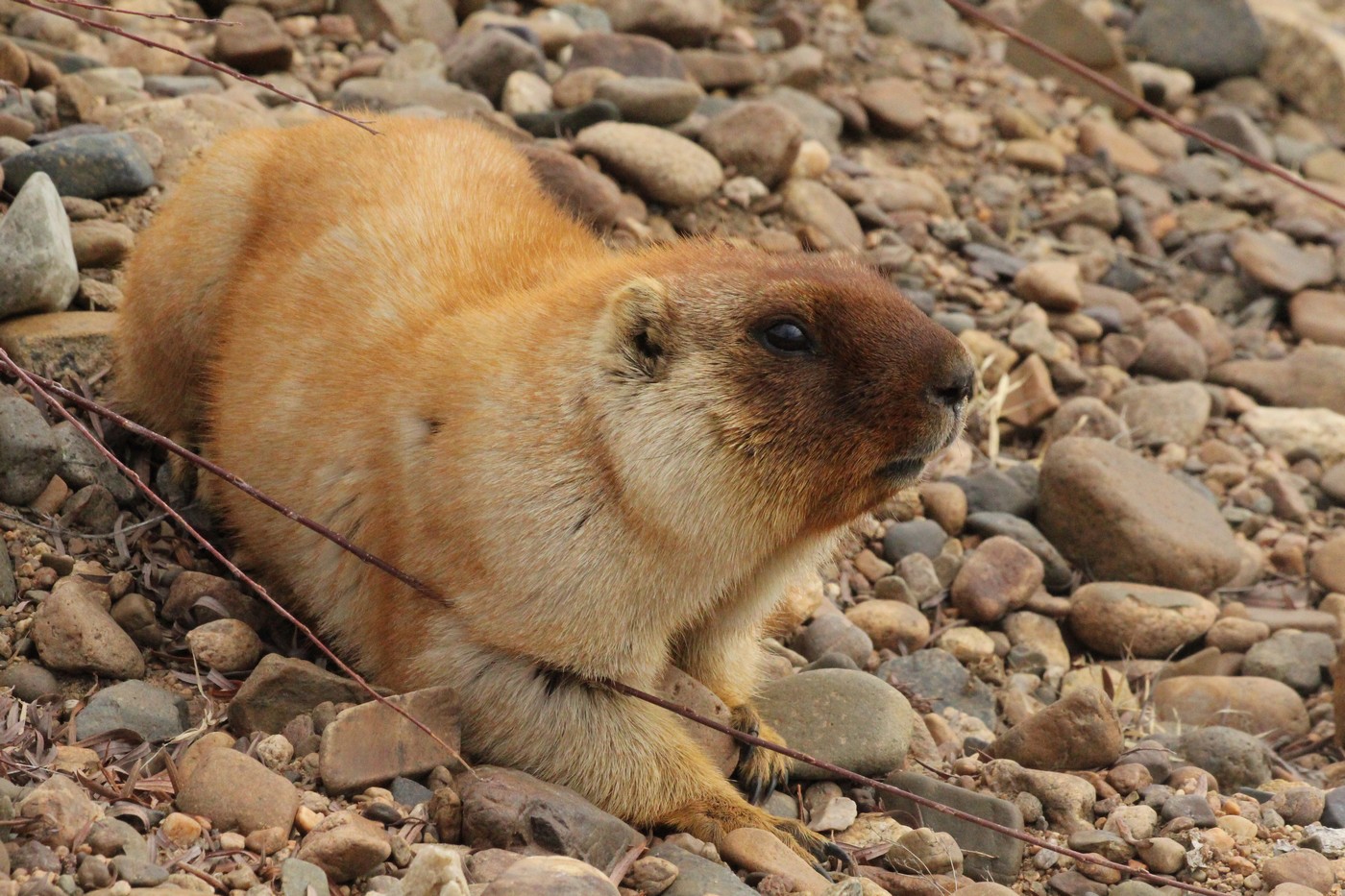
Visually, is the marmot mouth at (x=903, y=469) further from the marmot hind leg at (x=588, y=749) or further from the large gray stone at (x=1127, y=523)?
the large gray stone at (x=1127, y=523)

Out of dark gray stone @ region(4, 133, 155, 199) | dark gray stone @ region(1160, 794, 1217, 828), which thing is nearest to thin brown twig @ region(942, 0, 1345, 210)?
dark gray stone @ region(1160, 794, 1217, 828)

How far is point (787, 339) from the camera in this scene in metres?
5.08

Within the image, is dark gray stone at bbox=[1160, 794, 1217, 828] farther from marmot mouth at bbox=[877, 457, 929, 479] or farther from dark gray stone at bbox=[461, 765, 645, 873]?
dark gray stone at bbox=[461, 765, 645, 873]

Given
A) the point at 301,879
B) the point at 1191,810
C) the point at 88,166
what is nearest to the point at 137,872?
the point at 301,879

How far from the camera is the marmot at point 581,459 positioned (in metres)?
5.02

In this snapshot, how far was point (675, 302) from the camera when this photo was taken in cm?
Answer: 516

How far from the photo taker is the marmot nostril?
500 centimetres

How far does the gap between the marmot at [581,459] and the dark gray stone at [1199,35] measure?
10152 mm

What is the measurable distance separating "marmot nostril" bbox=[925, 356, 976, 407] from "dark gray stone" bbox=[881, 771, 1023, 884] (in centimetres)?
151

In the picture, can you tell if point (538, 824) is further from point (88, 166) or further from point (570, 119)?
point (570, 119)

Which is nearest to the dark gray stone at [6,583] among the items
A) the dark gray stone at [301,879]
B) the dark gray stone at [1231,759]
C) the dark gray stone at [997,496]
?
the dark gray stone at [301,879]

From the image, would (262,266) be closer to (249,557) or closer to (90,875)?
(249,557)

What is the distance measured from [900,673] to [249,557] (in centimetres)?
302

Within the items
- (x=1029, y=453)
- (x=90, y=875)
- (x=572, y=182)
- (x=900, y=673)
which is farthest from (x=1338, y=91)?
(x=90, y=875)
